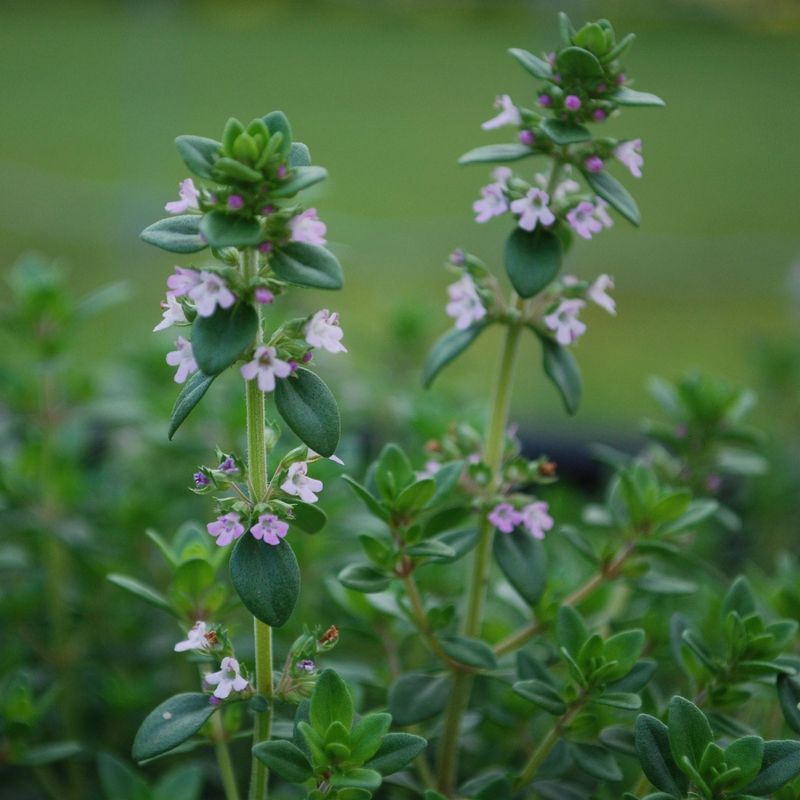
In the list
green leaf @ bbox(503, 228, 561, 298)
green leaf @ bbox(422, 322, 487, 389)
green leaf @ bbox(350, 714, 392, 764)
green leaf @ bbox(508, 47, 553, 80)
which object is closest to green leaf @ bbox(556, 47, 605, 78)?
green leaf @ bbox(508, 47, 553, 80)

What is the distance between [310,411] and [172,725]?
0.28 meters

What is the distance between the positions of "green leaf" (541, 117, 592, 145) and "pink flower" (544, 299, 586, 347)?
0.52 ft

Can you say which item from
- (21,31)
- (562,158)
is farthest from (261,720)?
(21,31)

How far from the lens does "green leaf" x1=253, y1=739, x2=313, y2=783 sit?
81 centimetres

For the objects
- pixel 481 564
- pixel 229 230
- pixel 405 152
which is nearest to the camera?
pixel 229 230

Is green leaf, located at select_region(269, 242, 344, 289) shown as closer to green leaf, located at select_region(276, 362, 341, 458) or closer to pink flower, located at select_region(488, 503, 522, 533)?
green leaf, located at select_region(276, 362, 341, 458)

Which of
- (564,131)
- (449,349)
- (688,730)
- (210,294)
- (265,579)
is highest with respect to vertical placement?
(564,131)

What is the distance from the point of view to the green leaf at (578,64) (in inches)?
36.0

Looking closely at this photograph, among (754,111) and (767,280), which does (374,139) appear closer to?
(754,111)

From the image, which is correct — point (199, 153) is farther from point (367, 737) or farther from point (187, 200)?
point (367, 737)

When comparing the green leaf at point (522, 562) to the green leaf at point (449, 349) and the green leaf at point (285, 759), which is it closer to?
the green leaf at point (449, 349)

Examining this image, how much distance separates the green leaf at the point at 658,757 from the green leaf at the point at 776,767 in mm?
55

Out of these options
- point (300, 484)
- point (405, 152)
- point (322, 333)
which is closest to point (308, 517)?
point (300, 484)

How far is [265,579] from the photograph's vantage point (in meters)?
0.82
